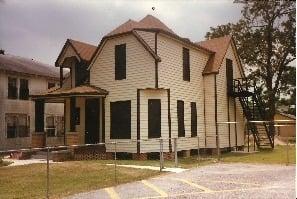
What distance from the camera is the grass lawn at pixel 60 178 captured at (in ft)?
35.2

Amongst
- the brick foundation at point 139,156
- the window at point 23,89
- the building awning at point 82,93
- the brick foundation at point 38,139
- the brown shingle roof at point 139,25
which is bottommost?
the brick foundation at point 139,156

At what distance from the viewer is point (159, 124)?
19453mm

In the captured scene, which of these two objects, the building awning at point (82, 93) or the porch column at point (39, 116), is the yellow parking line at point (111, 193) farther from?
the porch column at point (39, 116)

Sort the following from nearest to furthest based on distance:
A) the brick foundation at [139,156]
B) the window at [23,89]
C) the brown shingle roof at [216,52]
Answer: the brick foundation at [139,156] → the brown shingle roof at [216,52] → the window at [23,89]

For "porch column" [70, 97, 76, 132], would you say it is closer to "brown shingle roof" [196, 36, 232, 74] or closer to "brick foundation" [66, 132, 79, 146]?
"brick foundation" [66, 132, 79, 146]

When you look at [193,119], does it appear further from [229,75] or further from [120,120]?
[229,75]

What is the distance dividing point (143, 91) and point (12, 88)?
12.9 metres

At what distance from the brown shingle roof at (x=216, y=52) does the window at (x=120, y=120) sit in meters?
6.05

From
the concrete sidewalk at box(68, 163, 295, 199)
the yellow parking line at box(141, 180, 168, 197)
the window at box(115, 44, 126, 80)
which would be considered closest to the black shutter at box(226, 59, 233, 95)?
the window at box(115, 44, 126, 80)

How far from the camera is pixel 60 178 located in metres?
12.9

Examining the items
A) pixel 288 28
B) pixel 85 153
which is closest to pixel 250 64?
pixel 288 28

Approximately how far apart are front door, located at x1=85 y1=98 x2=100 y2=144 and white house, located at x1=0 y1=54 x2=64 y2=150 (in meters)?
7.18

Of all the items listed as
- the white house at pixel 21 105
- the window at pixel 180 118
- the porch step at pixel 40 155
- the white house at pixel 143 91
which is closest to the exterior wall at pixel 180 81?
the white house at pixel 143 91

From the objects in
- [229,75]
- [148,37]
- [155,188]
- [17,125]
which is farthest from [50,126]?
[155,188]
